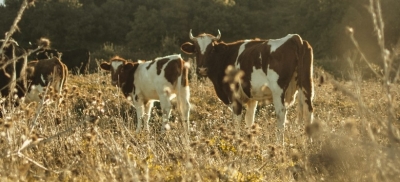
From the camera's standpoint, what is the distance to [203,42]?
40.2 ft

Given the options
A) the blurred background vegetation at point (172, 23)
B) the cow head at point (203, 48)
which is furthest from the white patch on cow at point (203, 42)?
the blurred background vegetation at point (172, 23)

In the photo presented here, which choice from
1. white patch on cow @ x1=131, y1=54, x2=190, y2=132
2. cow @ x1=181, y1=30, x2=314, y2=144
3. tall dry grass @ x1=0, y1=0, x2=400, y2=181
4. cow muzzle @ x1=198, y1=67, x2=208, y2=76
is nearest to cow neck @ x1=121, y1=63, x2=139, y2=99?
white patch on cow @ x1=131, y1=54, x2=190, y2=132

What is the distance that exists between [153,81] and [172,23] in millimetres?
33591

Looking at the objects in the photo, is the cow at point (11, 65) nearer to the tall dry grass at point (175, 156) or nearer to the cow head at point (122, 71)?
the tall dry grass at point (175, 156)

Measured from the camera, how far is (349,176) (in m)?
5.15

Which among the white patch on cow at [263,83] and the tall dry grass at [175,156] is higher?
the tall dry grass at [175,156]

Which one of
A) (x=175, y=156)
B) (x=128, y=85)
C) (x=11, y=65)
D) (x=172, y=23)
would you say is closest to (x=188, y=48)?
(x=128, y=85)

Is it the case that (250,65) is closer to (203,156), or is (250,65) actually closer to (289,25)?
(203,156)

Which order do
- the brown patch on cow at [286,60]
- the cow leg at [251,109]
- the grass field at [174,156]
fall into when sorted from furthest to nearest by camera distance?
the cow leg at [251,109] → the brown patch on cow at [286,60] → the grass field at [174,156]

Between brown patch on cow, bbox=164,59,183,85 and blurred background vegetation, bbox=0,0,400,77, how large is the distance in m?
26.0

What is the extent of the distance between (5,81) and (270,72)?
362cm

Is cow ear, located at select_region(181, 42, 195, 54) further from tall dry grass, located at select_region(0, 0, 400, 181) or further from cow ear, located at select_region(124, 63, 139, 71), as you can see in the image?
tall dry grass, located at select_region(0, 0, 400, 181)

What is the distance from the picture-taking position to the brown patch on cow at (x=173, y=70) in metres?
13.0

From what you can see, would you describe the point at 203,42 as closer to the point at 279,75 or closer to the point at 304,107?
the point at 279,75
